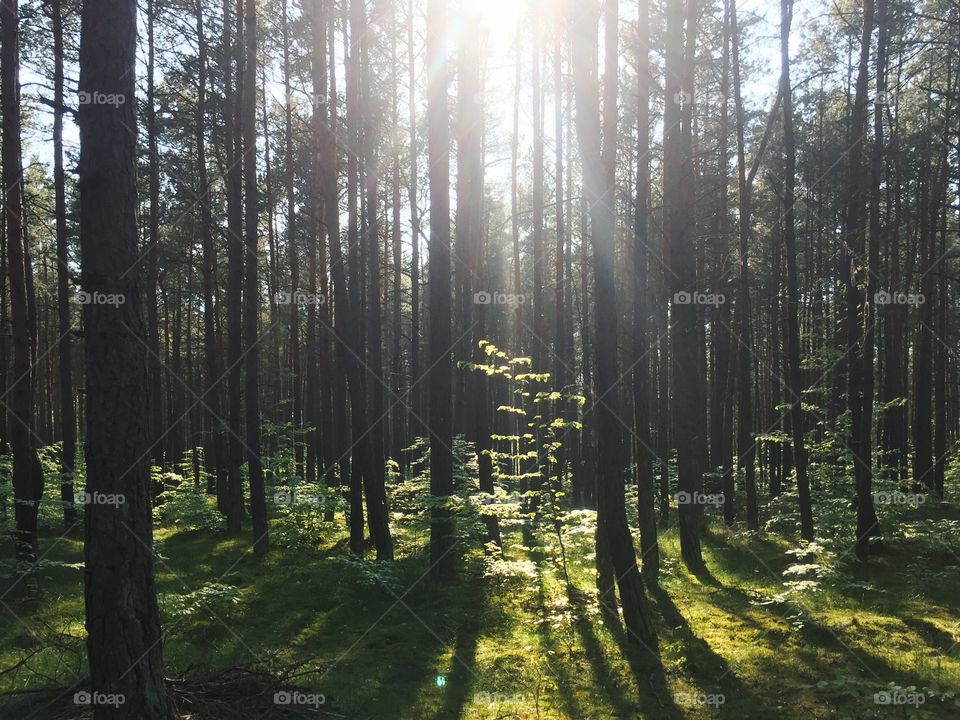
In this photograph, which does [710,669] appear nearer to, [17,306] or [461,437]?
[461,437]

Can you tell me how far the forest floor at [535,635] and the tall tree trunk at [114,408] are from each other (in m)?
1.08

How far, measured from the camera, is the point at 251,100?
1361 cm

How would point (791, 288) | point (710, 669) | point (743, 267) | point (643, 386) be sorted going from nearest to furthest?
point (710, 669)
point (643, 386)
point (791, 288)
point (743, 267)

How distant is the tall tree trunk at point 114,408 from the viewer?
4691 mm

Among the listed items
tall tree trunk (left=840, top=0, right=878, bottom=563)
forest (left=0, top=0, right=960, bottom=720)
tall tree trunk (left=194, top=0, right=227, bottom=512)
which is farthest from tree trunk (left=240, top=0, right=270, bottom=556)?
tall tree trunk (left=840, top=0, right=878, bottom=563)

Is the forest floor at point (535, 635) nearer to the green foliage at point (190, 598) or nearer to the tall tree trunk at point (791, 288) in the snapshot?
the green foliage at point (190, 598)

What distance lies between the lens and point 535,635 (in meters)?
8.74

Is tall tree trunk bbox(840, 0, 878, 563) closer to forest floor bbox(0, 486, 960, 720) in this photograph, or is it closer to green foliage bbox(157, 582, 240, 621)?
forest floor bbox(0, 486, 960, 720)

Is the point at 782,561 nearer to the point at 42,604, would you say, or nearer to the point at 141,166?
the point at 42,604

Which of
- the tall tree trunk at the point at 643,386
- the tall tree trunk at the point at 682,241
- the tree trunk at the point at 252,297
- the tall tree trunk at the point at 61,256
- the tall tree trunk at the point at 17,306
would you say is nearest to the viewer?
the tall tree trunk at the point at 17,306

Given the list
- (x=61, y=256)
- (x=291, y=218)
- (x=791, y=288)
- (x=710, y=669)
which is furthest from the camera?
(x=291, y=218)

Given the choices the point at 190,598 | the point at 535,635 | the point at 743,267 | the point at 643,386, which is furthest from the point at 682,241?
the point at 190,598

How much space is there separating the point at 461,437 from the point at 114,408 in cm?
1170

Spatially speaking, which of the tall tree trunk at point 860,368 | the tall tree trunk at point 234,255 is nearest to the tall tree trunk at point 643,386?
the tall tree trunk at point 860,368
